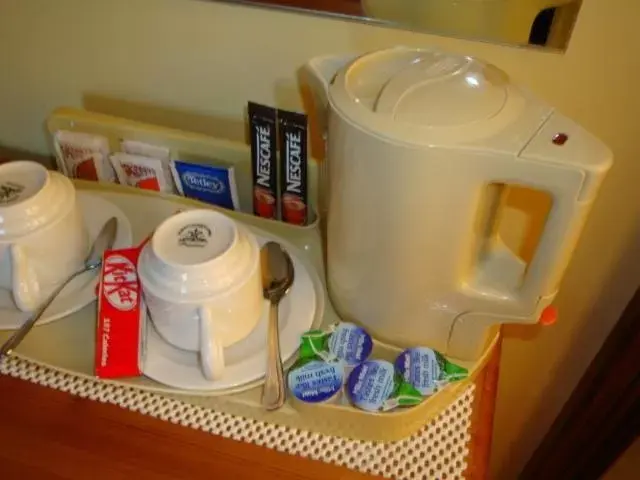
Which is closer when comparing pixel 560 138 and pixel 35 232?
pixel 560 138

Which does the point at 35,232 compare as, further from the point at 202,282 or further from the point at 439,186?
the point at 439,186

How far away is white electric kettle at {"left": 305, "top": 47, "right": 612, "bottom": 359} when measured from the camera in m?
0.47

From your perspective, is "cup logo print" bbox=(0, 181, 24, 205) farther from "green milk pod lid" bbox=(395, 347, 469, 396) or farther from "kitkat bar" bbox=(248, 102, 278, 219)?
"green milk pod lid" bbox=(395, 347, 469, 396)

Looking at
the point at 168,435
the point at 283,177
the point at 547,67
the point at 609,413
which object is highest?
the point at 547,67

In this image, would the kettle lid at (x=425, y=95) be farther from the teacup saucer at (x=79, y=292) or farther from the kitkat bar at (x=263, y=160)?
the teacup saucer at (x=79, y=292)

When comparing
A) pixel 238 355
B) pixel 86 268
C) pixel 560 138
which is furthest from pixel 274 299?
pixel 560 138

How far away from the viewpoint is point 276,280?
2.13ft

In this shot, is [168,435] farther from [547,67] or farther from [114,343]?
[547,67]

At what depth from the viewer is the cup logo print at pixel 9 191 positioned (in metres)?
0.61

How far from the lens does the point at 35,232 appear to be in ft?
1.96

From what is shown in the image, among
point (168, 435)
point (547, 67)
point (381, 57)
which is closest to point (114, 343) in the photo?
point (168, 435)

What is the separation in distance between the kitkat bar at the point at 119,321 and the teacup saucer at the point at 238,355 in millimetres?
14

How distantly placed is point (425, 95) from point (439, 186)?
72mm

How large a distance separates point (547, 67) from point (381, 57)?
0.20 metres
